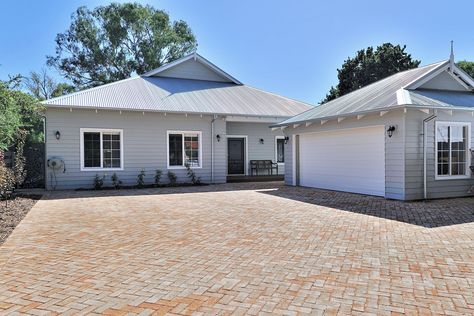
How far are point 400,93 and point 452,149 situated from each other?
2.17 meters

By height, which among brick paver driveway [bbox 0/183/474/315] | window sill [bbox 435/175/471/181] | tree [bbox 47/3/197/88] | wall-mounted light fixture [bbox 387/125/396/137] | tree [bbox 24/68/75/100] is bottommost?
brick paver driveway [bbox 0/183/474/315]

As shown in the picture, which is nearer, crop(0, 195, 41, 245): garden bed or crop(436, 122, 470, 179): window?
crop(0, 195, 41, 245): garden bed

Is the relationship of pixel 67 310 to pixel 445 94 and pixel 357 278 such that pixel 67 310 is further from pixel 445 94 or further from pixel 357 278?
pixel 445 94

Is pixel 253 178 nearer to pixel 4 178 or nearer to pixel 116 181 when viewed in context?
pixel 116 181

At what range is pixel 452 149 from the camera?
415 inches

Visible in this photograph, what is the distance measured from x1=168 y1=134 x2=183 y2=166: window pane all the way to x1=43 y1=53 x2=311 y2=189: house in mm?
41

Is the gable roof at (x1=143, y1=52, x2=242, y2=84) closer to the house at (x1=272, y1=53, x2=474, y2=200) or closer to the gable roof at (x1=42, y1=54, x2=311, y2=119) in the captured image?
the gable roof at (x1=42, y1=54, x2=311, y2=119)

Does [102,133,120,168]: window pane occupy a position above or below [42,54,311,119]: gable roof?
below

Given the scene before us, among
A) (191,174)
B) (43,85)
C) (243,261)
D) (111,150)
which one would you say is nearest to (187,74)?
(191,174)

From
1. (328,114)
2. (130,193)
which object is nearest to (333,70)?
(328,114)

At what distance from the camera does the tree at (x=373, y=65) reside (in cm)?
2861

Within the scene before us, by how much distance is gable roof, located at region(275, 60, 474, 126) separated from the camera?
33.1ft

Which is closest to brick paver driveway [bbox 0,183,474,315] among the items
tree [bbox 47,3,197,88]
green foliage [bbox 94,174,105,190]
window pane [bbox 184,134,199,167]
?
green foliage [bbox 94,174,105,190]

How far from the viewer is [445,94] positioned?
11195 mm
